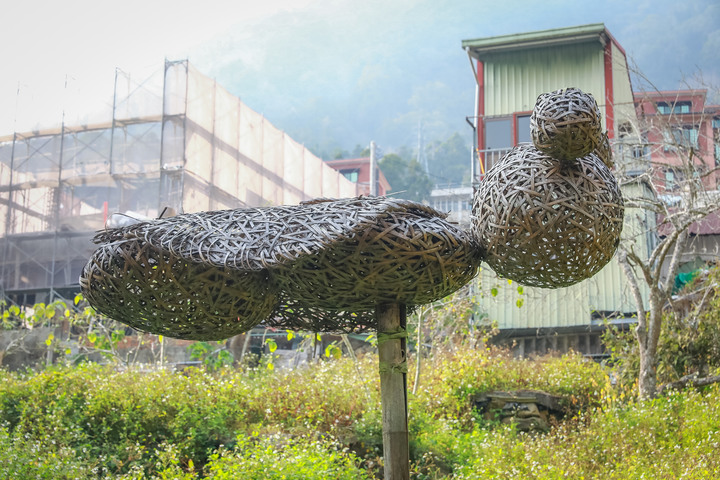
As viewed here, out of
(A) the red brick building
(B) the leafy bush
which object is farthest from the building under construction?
(B) the leafy bush

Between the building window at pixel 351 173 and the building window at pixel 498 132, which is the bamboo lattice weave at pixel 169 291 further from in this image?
the building window at pixel 351 173

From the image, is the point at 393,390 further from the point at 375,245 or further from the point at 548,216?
the point at 548,216

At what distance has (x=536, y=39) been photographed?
13945mm

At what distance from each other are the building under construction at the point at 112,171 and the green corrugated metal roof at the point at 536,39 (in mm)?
6962

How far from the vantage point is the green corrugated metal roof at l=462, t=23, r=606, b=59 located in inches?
533

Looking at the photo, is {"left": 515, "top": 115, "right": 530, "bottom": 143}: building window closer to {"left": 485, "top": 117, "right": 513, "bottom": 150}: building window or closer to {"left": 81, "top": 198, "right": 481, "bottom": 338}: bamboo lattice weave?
{"left": 485, "top": 117, "right": 513, "bottom": 150}: building window

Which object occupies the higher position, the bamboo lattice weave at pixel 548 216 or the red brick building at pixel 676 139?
the red brick building at pixel 676 139

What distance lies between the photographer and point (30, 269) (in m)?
18.7

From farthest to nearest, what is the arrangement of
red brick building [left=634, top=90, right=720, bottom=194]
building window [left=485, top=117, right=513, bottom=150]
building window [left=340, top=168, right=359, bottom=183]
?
1. building window [left=340, top=168, right=359, bottom=183]
2. building window [left=485, top=117, right=513, bottom=150]
3. red brick building [left=634, top=90, right=720, bottom=194]

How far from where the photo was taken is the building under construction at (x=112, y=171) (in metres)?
17.5

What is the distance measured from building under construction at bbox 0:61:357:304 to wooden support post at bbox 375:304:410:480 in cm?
1335

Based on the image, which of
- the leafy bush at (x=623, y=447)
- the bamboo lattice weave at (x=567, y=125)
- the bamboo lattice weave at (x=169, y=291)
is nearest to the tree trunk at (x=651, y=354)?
the leafy bush at (x=623, y=447)

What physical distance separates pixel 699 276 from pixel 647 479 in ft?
15.9

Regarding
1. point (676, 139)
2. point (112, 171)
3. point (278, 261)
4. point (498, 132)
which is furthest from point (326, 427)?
point (112, 171)
